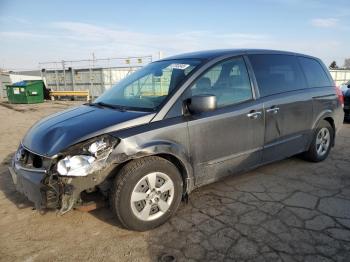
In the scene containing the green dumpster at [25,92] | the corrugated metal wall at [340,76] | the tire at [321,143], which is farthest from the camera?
the corrugated metal wall at [340,76]

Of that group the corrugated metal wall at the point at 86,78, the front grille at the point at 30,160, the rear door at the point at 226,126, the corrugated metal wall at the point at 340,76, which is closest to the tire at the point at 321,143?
the rear door at the point at 226,126

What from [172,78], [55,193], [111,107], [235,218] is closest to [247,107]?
[172,78]

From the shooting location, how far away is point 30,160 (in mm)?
3182

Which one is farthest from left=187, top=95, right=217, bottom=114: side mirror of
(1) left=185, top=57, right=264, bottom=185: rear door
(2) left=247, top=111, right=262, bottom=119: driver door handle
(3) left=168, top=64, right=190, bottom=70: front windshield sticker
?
(2) left=247, top=111, right=262, bottom=119: driver door handle

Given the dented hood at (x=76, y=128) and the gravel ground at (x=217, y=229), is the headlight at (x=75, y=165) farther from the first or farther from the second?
the gravel ground at (x=217, y=229)

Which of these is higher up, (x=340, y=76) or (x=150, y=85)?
(x=340, y=76)

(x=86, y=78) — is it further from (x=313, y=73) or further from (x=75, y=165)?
(x=75, y=165)

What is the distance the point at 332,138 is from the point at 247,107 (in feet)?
7.83

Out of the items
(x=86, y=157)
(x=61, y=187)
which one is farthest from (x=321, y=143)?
(x=61, y=187)

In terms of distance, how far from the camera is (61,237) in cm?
305

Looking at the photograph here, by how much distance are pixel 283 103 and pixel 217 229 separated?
6.75 ft

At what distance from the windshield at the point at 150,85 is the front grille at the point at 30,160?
1033mm

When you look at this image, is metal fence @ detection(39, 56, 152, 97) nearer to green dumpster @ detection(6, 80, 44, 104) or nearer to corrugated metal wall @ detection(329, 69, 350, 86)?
green dumpster @ detection(6, 80, 44, 104)

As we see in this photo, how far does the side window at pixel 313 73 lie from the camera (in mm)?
4859
